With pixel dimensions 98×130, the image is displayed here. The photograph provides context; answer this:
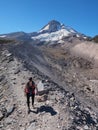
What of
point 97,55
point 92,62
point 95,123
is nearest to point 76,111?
point 95,123

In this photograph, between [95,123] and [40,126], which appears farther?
[95,123]

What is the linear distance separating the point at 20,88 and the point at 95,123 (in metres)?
6.90

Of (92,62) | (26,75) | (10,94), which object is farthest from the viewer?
(92,62)

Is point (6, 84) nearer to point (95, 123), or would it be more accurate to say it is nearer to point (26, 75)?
point (26, 75)

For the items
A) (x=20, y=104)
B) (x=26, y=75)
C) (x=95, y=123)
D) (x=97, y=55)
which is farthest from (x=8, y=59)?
(x=97, y=55)

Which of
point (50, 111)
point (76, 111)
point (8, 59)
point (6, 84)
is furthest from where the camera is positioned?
point (8, 59)

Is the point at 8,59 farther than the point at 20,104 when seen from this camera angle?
Yes

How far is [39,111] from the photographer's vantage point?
64.4 feet

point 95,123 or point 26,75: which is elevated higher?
point 26,75

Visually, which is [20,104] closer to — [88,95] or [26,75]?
[26,75]

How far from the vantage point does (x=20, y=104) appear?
21.3m

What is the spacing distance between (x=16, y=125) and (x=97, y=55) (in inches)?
2415

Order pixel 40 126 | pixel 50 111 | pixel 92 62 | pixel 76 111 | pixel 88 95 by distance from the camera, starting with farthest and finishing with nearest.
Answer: pixel 92 62 → pixel 88 95 → pixel 76 111 → pixel 50 111 → pixel 40 126

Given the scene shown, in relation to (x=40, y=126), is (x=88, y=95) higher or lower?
lower
